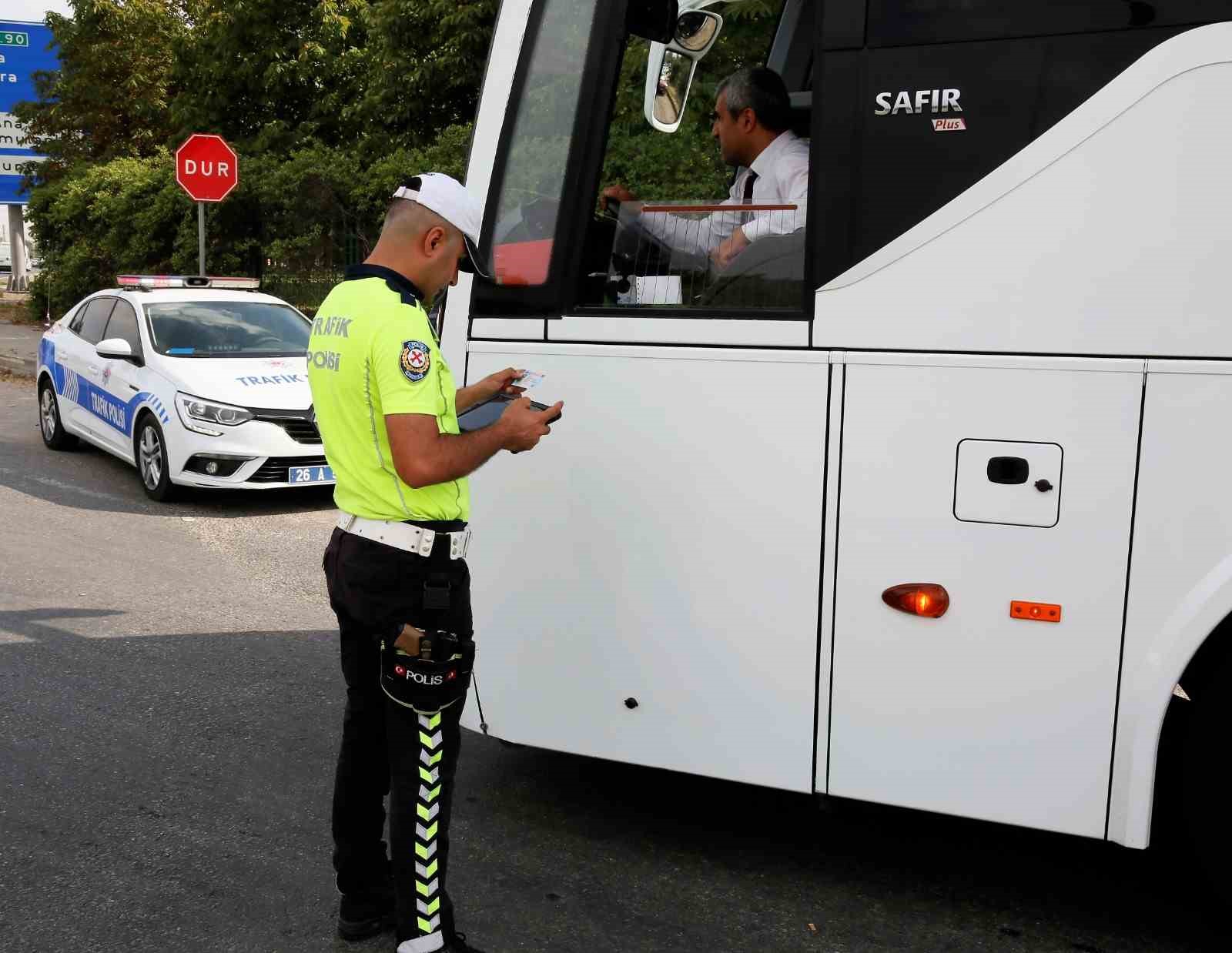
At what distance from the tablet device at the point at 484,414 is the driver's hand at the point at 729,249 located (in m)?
0.70

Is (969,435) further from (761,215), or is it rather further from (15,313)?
(15,313)

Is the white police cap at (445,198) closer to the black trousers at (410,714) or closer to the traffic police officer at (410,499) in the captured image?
the traffic police officer at (410,499)

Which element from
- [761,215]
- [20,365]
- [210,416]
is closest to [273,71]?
[20,365]

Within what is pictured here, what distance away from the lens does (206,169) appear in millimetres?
16344

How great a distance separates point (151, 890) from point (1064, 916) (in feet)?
8.40

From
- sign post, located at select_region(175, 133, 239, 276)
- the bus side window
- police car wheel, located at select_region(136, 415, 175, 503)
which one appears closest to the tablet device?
the bus side window

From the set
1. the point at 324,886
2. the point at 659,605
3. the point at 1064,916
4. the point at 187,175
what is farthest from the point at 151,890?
the point at 187,175

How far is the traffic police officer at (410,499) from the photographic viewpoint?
2766 mm

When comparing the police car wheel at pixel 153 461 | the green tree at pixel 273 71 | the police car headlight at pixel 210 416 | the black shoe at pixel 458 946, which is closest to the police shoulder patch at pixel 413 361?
the black shoe at pixel 458 946

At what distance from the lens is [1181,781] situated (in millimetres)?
→ 3035

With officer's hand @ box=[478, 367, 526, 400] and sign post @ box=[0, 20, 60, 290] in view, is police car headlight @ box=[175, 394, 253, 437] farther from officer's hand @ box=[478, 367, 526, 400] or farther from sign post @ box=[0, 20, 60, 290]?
sign post @ box=[0, 20, 60, 290]

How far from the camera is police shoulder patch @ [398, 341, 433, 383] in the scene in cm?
273

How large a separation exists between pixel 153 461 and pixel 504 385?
689cm

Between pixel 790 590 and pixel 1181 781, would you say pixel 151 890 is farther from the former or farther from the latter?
pixel 1181 781
